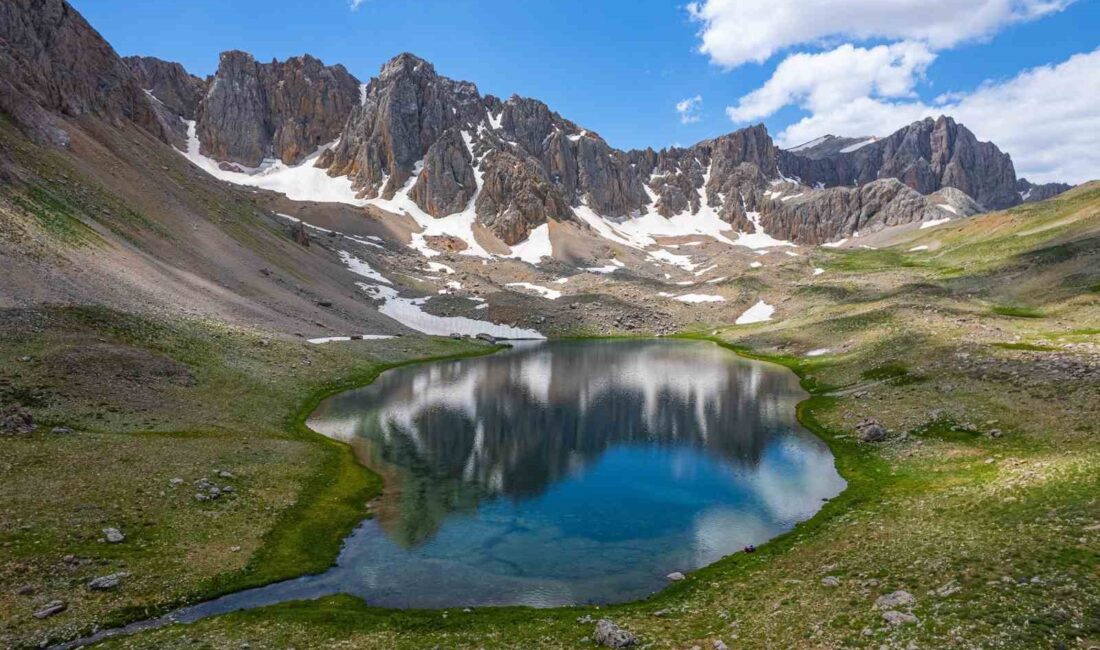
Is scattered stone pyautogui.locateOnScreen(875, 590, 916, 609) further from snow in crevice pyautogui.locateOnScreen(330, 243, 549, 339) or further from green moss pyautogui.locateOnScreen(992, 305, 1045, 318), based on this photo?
snow in crevice pyautogui.locateOnScreen(330, 243, 549, 339)

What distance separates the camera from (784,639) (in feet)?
68.8

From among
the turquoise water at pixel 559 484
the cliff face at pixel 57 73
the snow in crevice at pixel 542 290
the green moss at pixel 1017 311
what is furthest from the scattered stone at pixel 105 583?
the snow in crevice at pixel 542 290

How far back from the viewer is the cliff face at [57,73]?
10475 cm

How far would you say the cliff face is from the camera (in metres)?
105

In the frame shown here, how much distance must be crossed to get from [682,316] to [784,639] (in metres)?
140

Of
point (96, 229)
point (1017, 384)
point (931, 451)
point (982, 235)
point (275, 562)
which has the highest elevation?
point (982, 235)

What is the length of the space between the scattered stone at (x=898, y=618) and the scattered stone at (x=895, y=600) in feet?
1.86

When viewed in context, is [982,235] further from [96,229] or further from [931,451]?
[96,229]

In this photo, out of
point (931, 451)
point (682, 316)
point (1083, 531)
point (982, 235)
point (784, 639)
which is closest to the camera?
point (784, 639)

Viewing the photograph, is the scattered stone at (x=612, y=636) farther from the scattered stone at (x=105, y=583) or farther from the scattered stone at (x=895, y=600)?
the scattered stone at (x=105, y=583)

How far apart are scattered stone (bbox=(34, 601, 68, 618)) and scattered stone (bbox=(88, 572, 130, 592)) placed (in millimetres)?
1304

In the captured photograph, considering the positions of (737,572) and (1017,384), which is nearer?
(737,572)

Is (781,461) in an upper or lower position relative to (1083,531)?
lower

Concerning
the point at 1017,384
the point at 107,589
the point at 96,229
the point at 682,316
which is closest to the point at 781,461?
the point at 1017,384
